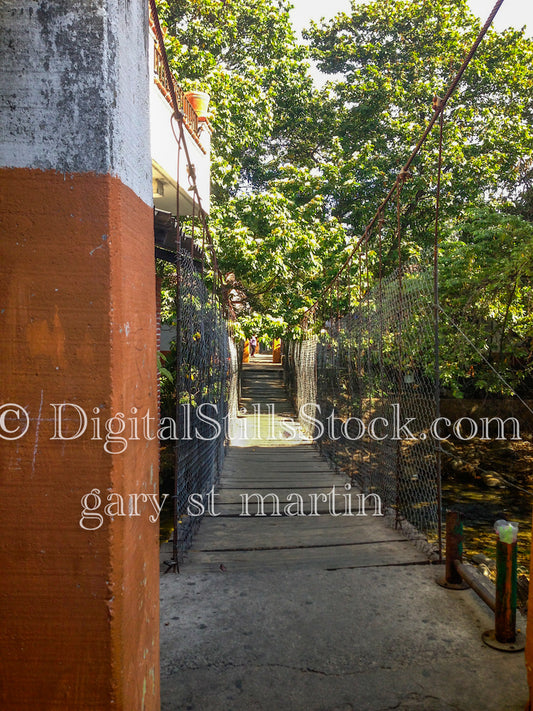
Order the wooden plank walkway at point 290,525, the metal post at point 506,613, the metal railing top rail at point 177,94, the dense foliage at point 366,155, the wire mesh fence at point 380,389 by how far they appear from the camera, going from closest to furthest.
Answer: the metal post at point 506,613 → the wooden plank walkway at point 290,525 → the wire mesh fence at point 380,389 → the metal railing top rail at point 177,94 → the dense foliage at point 366,155

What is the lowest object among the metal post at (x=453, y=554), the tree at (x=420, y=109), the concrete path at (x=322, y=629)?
the concrete path at (x=322, y=629)

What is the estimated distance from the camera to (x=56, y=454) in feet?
4.27

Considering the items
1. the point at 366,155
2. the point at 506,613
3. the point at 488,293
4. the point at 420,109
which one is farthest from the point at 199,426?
the point at 420,109

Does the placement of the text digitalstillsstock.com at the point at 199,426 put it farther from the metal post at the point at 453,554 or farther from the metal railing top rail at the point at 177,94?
the metal railing top rail at the point at 177,94

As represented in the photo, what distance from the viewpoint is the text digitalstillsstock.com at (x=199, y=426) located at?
1.28 m

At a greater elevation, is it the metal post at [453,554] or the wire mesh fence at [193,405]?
the wire mesh fence at [193,405]

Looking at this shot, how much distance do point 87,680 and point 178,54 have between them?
11538 mm

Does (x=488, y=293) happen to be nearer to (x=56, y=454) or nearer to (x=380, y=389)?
(x=380, y=389)

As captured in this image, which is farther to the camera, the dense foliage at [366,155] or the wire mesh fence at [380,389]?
the dense foliage at [366,155]

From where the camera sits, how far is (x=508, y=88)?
14531mm

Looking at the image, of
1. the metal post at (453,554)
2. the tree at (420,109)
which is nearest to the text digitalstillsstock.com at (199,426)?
the metal post at (453,554)

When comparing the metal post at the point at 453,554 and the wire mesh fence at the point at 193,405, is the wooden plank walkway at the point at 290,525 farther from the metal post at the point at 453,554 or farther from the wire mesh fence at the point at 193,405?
the metal post at the point at 453,554

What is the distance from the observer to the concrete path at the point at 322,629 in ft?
7.23

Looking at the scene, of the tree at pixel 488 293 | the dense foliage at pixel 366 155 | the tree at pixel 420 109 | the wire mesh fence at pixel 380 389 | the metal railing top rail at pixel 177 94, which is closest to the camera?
the wire mesh fence at pixel 380 389
